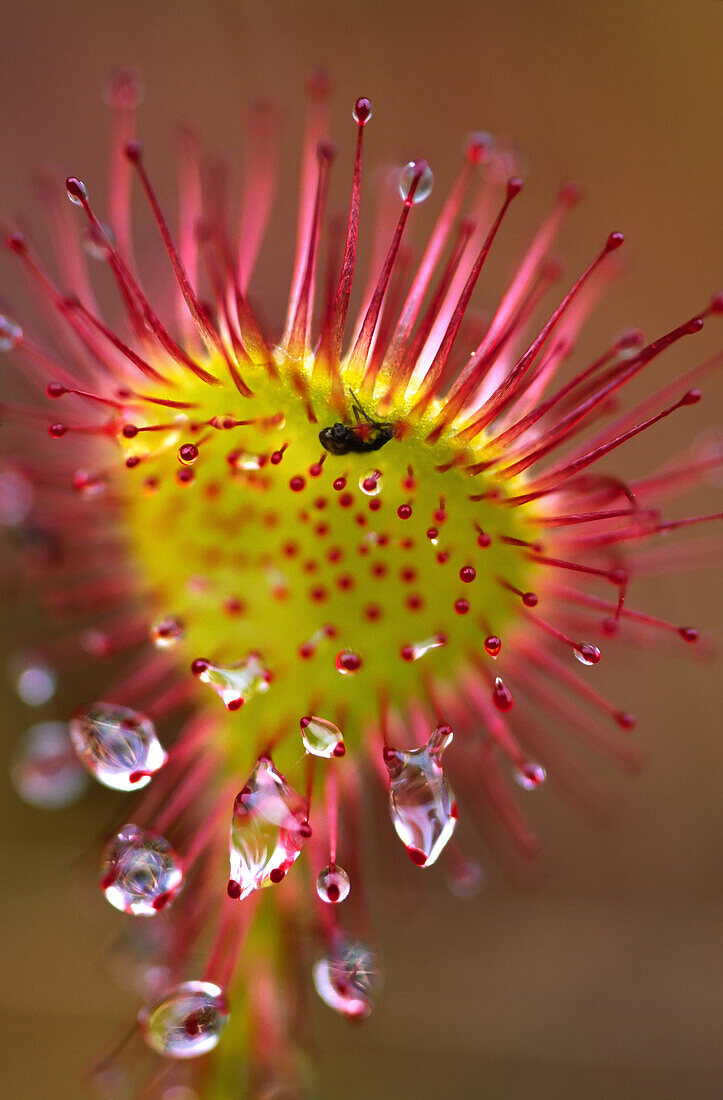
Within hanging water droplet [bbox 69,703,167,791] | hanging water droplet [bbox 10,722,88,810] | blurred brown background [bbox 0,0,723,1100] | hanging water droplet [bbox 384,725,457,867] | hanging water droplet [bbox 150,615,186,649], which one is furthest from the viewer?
blurred brown background [bbox 0,0,723,1100]

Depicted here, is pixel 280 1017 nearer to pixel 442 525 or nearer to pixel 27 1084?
pixel 442 525

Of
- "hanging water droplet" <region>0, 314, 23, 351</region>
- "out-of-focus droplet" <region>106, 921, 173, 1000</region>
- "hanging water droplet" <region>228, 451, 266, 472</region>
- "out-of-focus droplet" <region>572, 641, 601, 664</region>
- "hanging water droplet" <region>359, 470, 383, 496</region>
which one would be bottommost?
"out-of-focus droplet" <region>106, 921, 173, 1000</region>

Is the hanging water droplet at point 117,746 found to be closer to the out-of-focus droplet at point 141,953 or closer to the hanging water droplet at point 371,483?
the hanging water droplet at point 371,483

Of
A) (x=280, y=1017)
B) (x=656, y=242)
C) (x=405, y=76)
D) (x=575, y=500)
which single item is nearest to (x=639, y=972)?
(x=280, y=1017)

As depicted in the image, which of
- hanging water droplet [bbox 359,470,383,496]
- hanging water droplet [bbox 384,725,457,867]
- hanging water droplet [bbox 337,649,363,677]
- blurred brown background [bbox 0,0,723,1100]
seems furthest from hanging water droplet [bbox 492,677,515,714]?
blurred brown background [bbox 0,0,723,1100]

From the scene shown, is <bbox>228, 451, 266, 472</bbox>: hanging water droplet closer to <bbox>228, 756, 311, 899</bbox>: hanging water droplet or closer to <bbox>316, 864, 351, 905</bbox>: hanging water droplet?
<bbox>228, 756, 311, 899</bbox>: hanging water droplet

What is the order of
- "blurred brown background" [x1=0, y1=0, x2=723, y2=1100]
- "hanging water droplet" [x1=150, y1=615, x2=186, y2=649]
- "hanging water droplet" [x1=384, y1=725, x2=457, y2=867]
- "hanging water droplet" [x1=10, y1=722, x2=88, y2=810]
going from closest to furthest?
"hanging water droplet" [x1=384, y1=725, x2=457, y2=867] < "hanging water droplet" [x1=150, y1=615, x2=186, y2=649] < "hanging water droplet" [x1=10, y1=722, x2=88, y2=810] < "blurred brown background" [x1=0, y1=0, x2=723, y2=1100]

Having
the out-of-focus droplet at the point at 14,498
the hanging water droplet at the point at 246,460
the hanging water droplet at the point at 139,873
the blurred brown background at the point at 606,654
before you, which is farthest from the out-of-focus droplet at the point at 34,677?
the hanging water droplet at the point at 246,460
